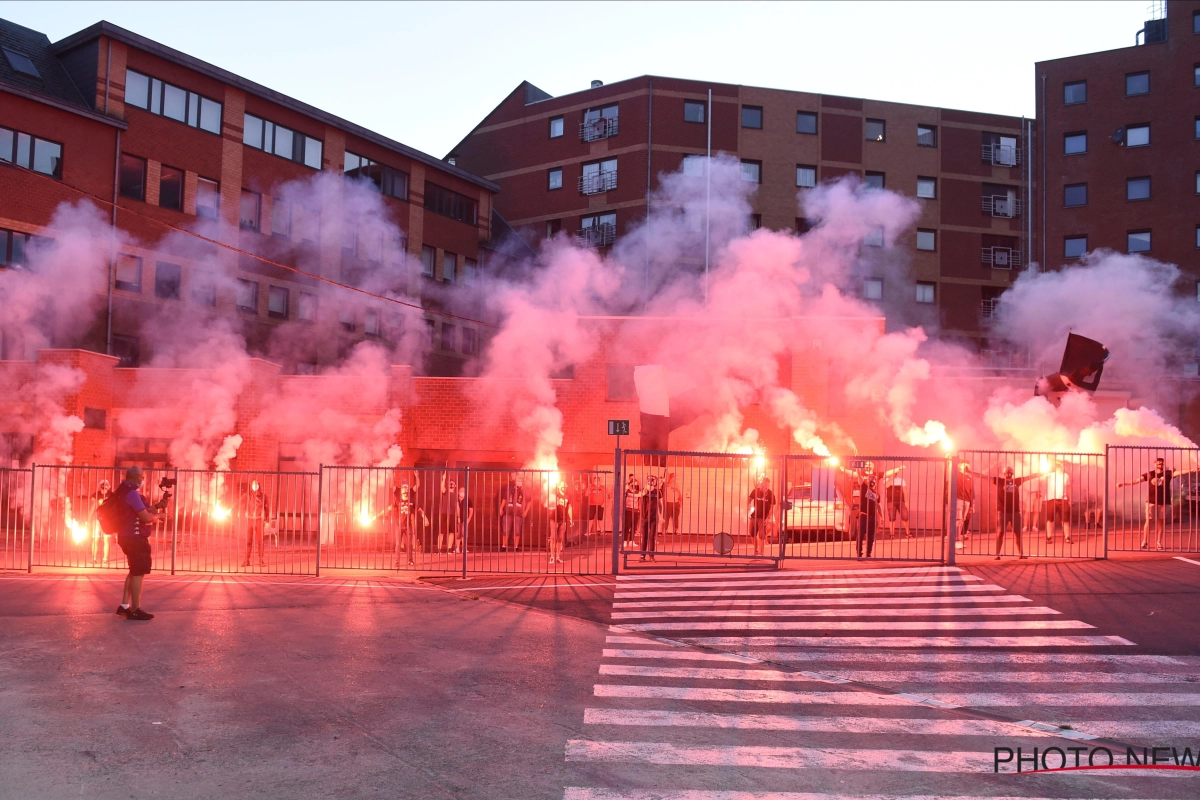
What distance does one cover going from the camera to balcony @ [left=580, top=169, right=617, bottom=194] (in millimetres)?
37062

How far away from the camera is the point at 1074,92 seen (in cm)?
3769

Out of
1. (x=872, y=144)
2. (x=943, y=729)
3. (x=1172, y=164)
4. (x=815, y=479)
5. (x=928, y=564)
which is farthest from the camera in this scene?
(x=872, y=144)

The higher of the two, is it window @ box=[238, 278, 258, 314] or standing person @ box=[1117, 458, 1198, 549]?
window @ box=[238, 278, 258, 314]

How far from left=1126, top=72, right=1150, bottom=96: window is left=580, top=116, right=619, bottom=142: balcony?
66.9 feet

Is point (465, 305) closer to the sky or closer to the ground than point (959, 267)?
closer to the ground

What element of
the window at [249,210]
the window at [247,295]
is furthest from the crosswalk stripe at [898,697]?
the window at [249,210]

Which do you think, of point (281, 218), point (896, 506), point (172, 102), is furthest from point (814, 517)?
point (172, 102)

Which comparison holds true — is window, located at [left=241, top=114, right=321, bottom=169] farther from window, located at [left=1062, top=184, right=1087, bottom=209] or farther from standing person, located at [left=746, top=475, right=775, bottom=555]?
window, located at [left=1062, top=184, right=1087, bottom=209]

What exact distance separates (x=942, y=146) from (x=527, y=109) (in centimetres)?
1761

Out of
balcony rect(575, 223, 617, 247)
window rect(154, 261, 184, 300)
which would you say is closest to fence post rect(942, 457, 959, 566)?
window rect(154, 261, 184, 300)

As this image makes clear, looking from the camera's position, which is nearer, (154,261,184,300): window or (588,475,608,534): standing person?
(588,475,608,534): standing person

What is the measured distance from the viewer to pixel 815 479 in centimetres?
1817

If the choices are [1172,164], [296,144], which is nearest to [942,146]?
[1172,164]

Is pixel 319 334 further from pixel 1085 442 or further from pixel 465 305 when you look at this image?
pixel 1085 442
